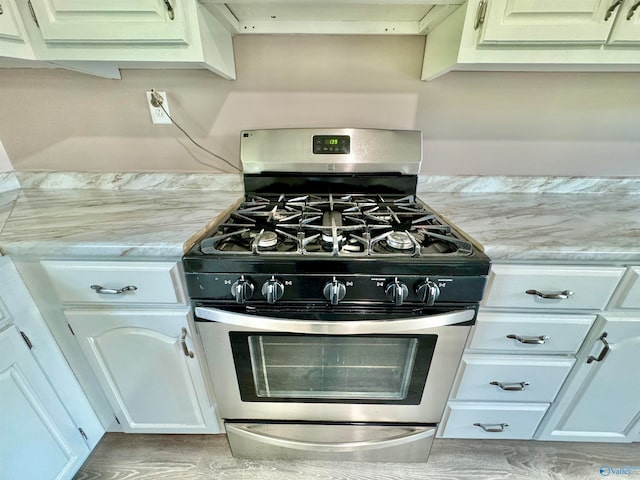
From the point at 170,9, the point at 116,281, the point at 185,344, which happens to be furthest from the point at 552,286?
the point at 170,9

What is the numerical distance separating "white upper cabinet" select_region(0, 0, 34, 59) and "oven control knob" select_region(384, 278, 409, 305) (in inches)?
52.5

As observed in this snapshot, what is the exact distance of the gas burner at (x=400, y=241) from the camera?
749 millimetres

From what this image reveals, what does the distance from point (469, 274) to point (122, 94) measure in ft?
5.04

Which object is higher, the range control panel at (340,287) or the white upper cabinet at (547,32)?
the white upper cabinet at (547,32)

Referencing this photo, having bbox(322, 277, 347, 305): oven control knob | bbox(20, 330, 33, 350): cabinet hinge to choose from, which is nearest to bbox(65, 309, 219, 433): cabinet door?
bbox(20, 330, 33, 350): cabinet hinge

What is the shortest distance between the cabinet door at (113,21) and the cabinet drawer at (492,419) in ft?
5.13

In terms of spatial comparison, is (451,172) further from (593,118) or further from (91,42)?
(91,42)

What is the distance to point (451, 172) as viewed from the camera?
1.30m

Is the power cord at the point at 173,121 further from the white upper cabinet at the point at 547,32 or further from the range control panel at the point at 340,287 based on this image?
the white upper cabinet at the point at 547,32

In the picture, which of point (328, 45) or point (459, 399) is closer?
point (459, 399)

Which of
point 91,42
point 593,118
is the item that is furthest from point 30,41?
point 593,118

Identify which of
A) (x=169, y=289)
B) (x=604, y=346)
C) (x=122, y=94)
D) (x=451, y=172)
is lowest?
(x=604, y=346)

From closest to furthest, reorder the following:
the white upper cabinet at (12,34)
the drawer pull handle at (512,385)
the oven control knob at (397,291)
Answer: the oven control knob at (397,291) < the white upper cabinet at (12,34) < the drawer pull handle at (512,385)

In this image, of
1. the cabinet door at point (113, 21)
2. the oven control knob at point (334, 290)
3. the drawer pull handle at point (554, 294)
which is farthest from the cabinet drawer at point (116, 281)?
the drawer pull handle at point (554, 294)
